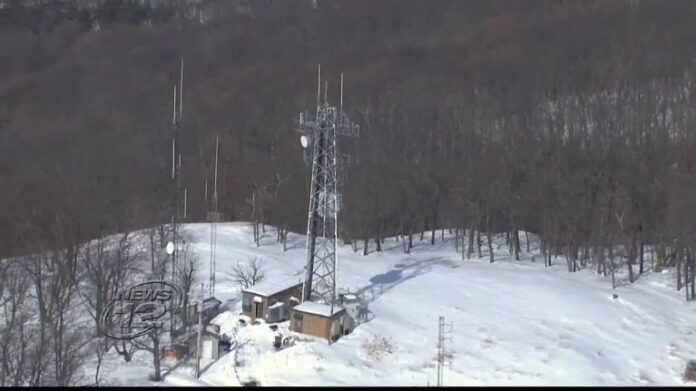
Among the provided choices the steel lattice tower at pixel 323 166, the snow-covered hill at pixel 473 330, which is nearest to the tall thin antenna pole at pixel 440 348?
the snow-covered hill at pixel 473 330

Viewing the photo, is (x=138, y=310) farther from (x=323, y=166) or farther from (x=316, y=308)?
(x=323, y=166)

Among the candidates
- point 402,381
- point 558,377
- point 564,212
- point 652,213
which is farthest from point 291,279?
point 652,213

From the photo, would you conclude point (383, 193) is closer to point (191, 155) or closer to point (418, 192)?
point (418, 192)

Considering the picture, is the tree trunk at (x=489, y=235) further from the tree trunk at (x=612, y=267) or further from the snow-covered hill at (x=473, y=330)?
the tree trunk at (x=612, y=267)

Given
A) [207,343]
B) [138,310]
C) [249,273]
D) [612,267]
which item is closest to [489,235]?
[612,267]

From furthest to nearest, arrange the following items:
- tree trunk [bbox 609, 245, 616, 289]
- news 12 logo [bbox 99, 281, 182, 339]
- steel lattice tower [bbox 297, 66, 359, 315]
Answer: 1. tree trunk [bbox 609, 245, 616, 289]
2. steel lattice tower [bbox 297, 66, 359, 315]
3. news 12 logo [bbox 99, 281, 182, 339]

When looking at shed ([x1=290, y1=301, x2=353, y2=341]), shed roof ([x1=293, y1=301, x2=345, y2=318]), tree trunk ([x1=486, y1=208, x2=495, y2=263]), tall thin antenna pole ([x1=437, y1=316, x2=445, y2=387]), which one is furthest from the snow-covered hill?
shed roof ([x1=293, y1=301, x2=345, y2=318])

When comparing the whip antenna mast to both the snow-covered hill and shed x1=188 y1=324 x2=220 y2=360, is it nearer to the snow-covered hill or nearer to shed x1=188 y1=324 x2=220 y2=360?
the snow-covered hill
